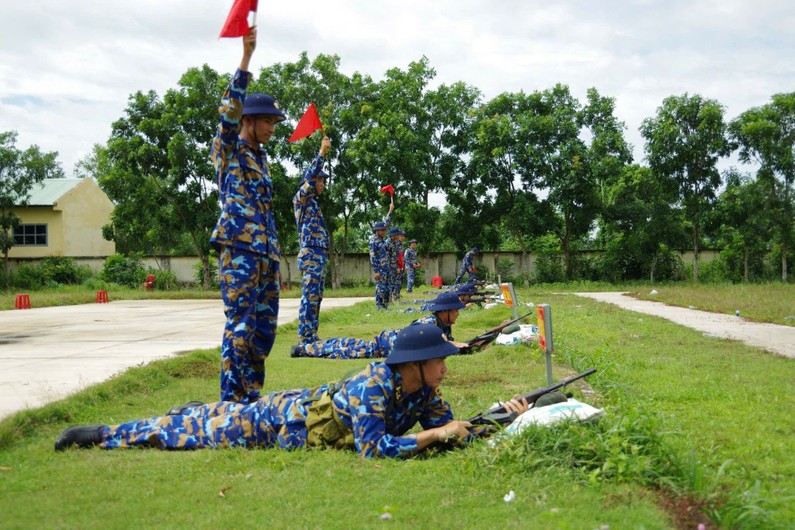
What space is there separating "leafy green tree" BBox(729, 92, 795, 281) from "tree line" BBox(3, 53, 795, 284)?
53 millimetres

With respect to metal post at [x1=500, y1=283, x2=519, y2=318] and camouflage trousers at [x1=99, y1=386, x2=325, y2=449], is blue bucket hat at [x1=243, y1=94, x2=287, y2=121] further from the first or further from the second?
metal post at [x1=500, y1=283, x2=519, y2=318]

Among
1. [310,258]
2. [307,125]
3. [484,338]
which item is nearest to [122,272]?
[310,258]

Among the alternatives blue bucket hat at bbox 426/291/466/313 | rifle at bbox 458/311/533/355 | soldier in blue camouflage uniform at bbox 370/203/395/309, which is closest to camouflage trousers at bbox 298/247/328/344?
rifle at bbox 458/311/533/355

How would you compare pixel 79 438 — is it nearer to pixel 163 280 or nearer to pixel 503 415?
pixel 503 415

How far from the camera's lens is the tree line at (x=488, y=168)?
88.6ft

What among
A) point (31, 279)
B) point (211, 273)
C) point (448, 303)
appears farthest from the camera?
point (211, 273)

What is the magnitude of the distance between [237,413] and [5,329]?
32.1 feet

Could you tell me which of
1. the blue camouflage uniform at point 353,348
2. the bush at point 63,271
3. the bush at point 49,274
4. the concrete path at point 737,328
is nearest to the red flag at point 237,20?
the blue camouflage uniform at point 353,348

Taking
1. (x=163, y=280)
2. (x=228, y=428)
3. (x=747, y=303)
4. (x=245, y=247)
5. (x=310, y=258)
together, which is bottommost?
A: (x=747, y=303)

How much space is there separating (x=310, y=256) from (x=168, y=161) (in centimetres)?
2199

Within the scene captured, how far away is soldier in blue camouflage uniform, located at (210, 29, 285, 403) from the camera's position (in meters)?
4.70

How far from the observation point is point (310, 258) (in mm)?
8086

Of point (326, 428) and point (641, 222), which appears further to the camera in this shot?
point (641, 222)

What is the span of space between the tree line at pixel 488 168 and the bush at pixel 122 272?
1.72 m
